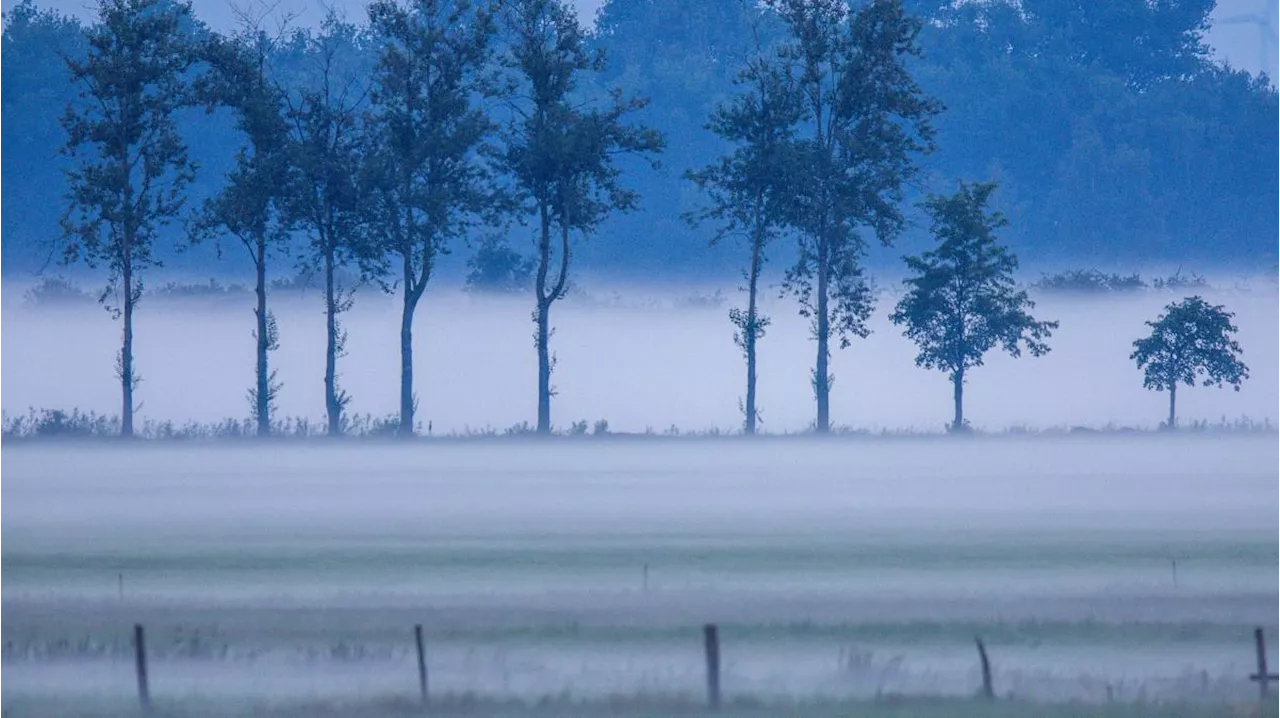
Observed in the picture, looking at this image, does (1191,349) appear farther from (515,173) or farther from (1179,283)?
(515,173)

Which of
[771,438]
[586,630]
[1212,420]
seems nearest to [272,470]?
[771,438]

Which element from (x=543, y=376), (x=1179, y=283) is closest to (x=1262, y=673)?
(x=543, y=376)

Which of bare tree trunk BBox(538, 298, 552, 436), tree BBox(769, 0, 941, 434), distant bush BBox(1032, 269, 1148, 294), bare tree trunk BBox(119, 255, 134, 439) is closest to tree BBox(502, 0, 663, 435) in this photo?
bare tree trunk BBox(538, 298, 552, 436)

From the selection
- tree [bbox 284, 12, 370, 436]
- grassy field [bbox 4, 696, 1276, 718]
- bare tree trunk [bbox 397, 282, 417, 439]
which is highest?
tree [bbox 284, 12, 370, 436]

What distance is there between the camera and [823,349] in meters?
51.6

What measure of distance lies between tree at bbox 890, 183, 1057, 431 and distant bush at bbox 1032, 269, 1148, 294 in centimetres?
1187

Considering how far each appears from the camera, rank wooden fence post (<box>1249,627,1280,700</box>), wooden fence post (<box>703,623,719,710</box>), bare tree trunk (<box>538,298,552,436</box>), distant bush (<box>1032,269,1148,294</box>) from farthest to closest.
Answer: distant bush (<box>1032,269,1148,294</box>)
bare tree trunk (<box>538,298,552,436</box>)
wooden fence post (<box>1249,627,1280,700</box>)
wooden fence post (<box>703,623,719,710</box>)

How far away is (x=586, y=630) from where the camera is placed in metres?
21.0

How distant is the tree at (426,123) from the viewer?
1945 inches

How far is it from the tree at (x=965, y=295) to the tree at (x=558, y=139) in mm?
7995

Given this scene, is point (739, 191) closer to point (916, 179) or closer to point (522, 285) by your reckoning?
point (916, 179)

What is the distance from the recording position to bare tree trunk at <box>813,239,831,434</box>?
51.2 m

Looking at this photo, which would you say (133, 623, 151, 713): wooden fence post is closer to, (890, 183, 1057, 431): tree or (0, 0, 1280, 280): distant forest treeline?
(890, 183, 1057, 431): tree

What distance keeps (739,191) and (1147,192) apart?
28336 millimetres
